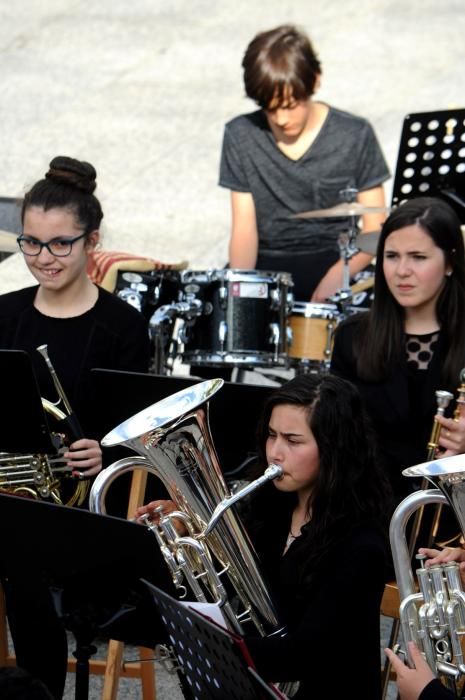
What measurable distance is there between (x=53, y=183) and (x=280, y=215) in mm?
2040

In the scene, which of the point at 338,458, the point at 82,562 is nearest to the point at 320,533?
the point at 338,458

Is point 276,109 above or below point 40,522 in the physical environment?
above

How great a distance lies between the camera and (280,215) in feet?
18.5

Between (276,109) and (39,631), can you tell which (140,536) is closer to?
(39,631)

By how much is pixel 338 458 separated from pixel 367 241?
2530 millimetres

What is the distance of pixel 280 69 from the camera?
5227mm

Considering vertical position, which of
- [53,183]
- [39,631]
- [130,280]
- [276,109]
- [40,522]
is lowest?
[39,631]

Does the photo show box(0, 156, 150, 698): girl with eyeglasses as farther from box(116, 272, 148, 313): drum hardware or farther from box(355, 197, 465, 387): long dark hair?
box(116, 272, 148, 313): drum hardware

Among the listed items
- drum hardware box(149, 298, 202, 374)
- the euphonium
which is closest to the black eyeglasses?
the euphonium

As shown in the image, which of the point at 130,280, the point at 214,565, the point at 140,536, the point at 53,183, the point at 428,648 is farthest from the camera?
the point at 130,280

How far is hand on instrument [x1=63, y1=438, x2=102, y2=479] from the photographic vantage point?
10.8 ft

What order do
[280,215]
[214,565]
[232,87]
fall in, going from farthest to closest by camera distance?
[232,87], [280,215], [214,565]

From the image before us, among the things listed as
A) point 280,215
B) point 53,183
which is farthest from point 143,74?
point 53,183

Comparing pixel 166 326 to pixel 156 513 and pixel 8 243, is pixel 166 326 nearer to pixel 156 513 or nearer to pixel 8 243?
pixel 8 243
